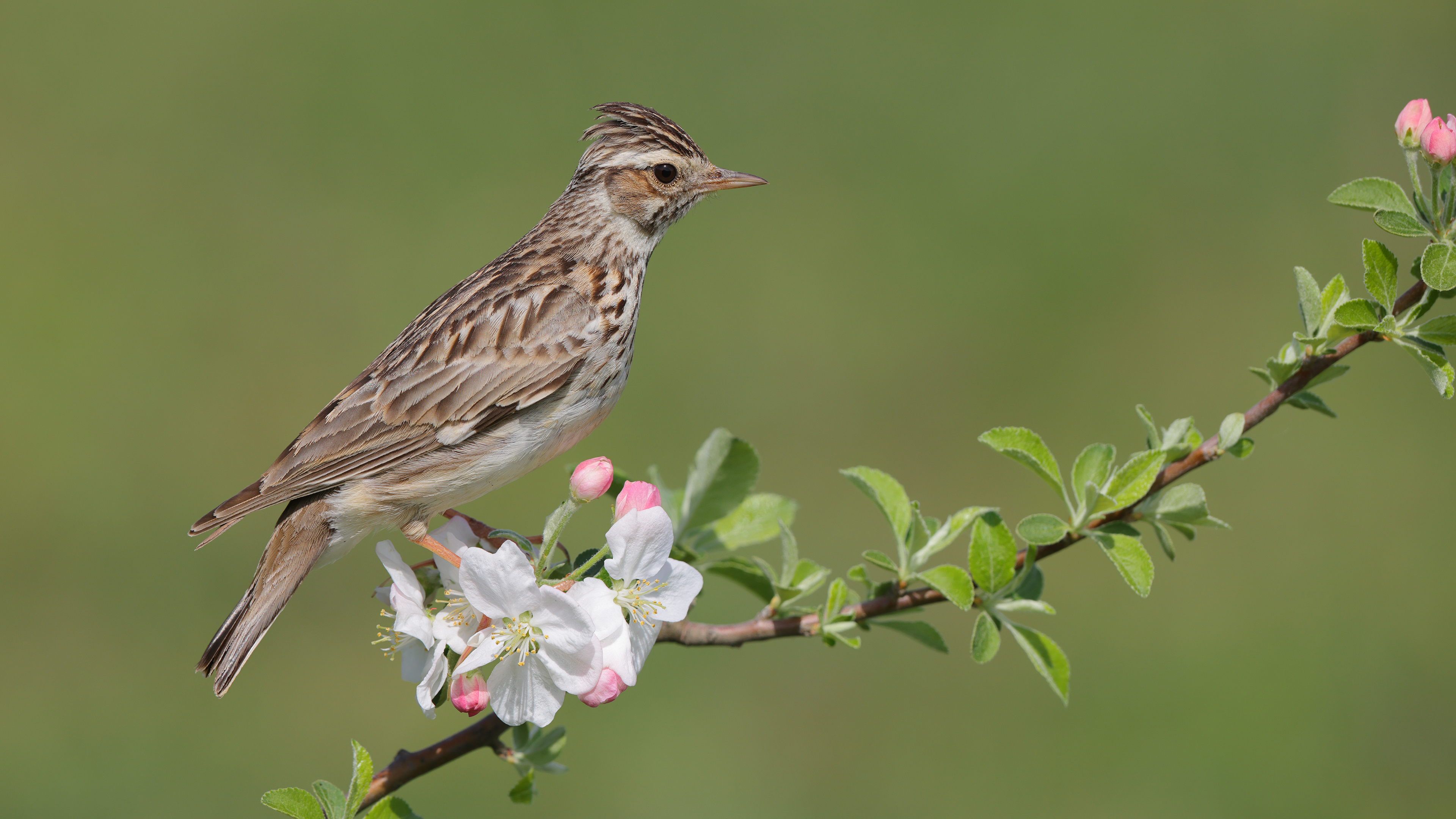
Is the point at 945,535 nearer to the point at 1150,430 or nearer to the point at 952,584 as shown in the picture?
the point at 952,584

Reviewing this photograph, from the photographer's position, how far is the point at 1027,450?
3.28 m

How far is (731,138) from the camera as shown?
42.8 ft

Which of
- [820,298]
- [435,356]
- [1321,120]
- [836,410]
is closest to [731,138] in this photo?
[820,298]

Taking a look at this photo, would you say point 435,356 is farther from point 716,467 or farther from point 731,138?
point 731,138

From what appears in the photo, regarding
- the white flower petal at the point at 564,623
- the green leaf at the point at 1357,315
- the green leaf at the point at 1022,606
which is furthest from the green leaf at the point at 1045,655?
the white flower petal at the point at 564,623

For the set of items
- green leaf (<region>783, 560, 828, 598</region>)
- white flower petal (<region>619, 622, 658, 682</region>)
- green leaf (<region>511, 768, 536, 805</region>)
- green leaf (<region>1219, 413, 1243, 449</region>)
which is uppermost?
green leaf (<region>1219, 413, 1243, 449</region>)

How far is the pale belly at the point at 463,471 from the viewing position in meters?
3.98

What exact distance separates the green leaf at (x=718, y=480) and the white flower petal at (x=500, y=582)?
1.01 metres

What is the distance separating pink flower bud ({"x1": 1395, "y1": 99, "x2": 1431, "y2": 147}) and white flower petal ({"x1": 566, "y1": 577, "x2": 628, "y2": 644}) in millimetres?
2116

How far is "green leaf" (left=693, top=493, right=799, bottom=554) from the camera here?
3957mm

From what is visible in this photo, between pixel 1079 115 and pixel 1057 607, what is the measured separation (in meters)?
5.77

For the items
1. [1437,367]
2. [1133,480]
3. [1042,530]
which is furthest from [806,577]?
[1437,367]

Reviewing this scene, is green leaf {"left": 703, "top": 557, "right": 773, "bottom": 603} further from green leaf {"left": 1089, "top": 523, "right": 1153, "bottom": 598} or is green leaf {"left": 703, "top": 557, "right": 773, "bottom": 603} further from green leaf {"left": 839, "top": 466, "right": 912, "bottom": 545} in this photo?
green leaf {"left": 1089, "top": 523, "right": 1153, "bottom": 598}

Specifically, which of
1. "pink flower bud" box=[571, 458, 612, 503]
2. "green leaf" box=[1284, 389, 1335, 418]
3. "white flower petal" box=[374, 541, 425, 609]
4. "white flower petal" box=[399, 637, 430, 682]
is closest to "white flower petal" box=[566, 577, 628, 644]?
"pink flower bud" box=[571, 458, 612, 503]
